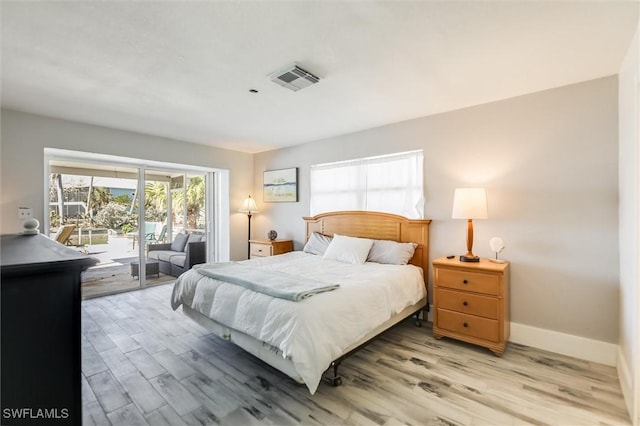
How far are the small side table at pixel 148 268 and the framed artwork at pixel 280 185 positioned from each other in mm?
2212

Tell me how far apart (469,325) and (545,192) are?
4.92 feet

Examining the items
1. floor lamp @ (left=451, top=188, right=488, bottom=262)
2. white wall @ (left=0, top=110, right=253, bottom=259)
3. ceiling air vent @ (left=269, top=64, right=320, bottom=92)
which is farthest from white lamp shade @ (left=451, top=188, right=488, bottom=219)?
white wall @ (left=0, top=110, right=253, bottom=259)

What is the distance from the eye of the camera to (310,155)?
4.91 meters

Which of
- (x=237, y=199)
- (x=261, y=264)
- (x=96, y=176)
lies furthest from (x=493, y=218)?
(x=96, y=176)

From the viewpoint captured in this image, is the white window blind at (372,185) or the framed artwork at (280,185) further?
the framed artwork at (280,185)

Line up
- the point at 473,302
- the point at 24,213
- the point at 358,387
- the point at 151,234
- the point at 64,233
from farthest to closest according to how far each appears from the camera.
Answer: the point at 151,234, the point at 64,233, the point at 24,213, the point at 473,302, the point at 358,387

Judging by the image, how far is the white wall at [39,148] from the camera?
334 cm

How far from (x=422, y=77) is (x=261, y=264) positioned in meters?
2.59

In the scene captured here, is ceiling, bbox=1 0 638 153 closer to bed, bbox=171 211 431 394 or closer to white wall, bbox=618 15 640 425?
white wall, bbox=618 15 640 425

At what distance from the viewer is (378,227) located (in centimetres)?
399

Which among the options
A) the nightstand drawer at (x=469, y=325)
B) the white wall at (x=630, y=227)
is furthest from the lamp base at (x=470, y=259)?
the white wall at (x=630, y=227)

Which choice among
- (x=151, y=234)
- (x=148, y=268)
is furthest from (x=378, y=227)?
(x=148, y=268)

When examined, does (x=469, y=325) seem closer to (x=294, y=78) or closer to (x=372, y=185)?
(x=372, y=185)

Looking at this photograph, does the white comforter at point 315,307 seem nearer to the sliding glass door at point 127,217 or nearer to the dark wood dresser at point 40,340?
the dark wood dresser at point 40,340
